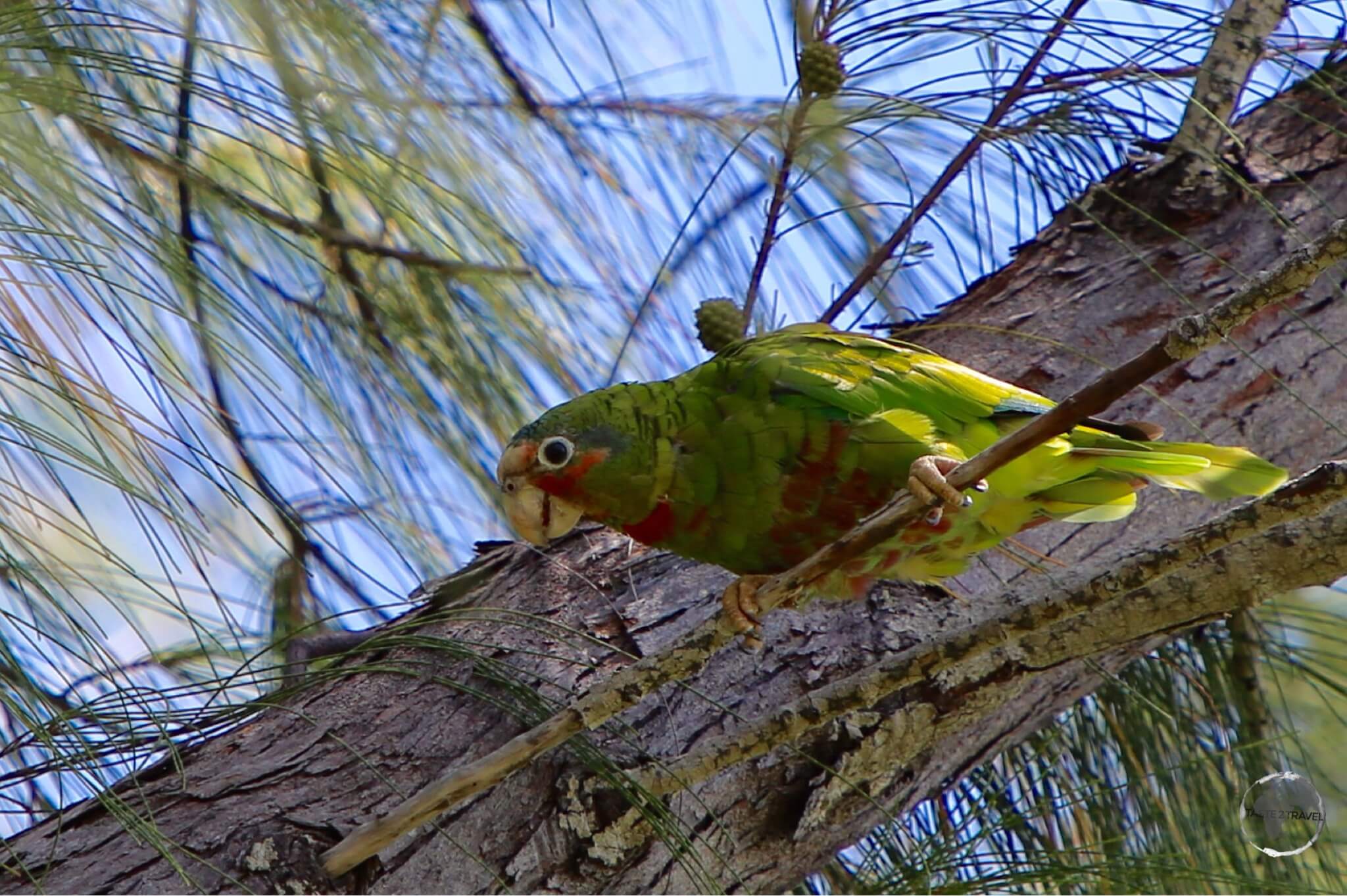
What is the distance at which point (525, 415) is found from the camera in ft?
6.18

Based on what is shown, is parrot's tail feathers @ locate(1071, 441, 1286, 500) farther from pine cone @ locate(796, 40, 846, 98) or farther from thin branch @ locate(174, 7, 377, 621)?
thin branch @ locate(174, 7, 377, 621)

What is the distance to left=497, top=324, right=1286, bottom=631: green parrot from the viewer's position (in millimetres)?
1655

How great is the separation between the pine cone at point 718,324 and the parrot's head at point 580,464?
32 cm

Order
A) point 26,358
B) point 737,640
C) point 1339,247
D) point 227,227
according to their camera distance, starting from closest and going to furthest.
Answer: point 1339,247
point 26,358
point 227,227
point 737,640

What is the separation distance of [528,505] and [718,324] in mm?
471

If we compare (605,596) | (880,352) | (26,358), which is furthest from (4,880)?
(880,352)

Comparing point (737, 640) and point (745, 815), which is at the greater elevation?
point (737, 640)

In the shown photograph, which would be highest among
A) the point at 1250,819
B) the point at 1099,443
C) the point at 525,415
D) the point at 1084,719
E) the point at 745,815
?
the point at 525,415

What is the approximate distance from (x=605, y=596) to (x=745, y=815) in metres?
0.38

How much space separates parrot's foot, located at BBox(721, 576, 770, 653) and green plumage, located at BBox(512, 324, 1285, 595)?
0.06 m

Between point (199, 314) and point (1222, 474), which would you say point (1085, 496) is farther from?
point (199, 314)

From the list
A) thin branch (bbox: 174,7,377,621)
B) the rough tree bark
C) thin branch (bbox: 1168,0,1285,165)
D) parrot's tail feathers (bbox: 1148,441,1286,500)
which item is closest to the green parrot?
parrot's tail feathers (bbox: 1148,441,1286,500)

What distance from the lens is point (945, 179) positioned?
1.95m

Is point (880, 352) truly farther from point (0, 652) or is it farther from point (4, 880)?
point (4, 880)
